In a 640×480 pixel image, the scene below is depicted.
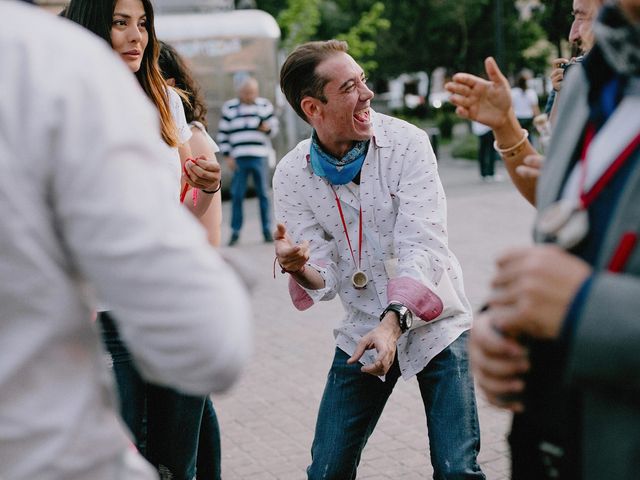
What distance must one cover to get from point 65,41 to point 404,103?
1639 inches

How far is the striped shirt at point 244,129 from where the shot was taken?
42.1 feet

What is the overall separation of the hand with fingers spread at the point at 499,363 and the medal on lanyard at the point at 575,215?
192 mm

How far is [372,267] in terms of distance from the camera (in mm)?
3545

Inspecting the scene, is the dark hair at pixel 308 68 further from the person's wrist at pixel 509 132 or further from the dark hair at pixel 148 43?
the person's wrist at pixel 509 132

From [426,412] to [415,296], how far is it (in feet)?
1.60

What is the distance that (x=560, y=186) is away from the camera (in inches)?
70.6

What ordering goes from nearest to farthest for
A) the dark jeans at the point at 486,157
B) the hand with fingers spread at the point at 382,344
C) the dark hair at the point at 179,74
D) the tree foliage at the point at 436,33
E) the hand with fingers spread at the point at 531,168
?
the hand with fingers spread at the point at 531,168, the hand with fingers spread at the point at 382,344, the dark hair at the point at 179,74, the dark jeans at the point at 486,157, the tree foliage at the point at 436,33

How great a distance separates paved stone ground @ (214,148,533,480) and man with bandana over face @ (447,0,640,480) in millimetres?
485

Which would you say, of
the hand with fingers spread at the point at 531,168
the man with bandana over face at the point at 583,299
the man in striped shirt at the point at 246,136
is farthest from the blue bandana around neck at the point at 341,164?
the man in striped shirt at the point at 246,136

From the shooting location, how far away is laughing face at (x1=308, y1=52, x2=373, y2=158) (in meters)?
3.65

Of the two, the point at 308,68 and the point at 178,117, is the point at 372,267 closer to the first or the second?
the point at 308,68

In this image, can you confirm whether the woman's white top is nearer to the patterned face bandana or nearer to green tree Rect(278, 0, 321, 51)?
the patterned face bandana

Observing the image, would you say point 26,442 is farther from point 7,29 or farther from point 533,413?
point 533,413

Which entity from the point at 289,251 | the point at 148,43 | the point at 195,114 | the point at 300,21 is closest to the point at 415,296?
the point at 289,251
